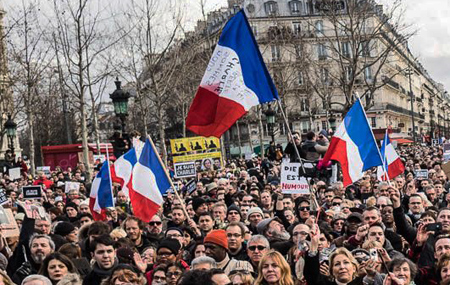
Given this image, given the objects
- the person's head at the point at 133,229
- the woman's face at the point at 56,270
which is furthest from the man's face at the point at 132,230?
the woman's face at the point at 56,270

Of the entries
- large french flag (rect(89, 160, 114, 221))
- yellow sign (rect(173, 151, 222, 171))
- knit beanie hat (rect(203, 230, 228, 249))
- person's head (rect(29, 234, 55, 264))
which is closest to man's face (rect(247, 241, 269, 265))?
knit beanie hat (rect(203, 230, 228, 249))

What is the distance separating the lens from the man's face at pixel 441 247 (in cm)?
750

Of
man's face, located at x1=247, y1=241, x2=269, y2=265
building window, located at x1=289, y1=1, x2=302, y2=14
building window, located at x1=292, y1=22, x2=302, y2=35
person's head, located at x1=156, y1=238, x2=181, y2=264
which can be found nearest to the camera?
man's face, located at x1=247, y1=241, x2=269, y2=265

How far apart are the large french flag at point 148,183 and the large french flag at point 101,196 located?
124 cm

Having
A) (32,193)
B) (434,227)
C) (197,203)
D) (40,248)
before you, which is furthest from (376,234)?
(32,193)

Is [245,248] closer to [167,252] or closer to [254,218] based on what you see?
[167,252]

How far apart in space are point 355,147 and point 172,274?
5054mm

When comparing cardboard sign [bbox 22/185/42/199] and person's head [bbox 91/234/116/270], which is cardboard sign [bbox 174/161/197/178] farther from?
person's head [bbox 91/234/116/270]

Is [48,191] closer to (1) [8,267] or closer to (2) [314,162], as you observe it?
(2) [314,162]

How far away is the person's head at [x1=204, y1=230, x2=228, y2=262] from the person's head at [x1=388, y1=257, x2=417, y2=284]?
1.85 meters

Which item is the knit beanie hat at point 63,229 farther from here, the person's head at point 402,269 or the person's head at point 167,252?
the person's head at point 402,269

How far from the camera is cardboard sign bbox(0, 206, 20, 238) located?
34.0 ft

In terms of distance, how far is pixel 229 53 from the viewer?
32.9 ft

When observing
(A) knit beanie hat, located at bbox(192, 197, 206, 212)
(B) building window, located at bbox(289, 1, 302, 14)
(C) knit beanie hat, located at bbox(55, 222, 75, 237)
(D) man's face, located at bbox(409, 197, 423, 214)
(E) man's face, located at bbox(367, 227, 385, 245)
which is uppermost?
(B) building window, located at bbox(289, 1, 302, 14)
